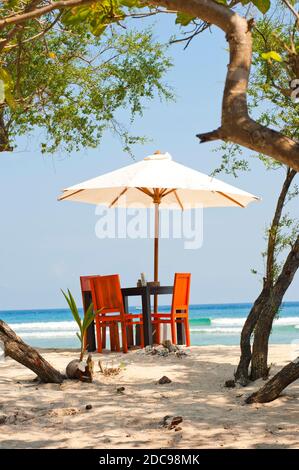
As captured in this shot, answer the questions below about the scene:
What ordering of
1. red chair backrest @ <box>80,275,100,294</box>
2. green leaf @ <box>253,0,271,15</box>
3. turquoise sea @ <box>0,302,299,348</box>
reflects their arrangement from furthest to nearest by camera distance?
turquoise sea @ <box>0,302,299,348</box> < red chair backrest @ <box>80,275,100,294</box> < green leaf @ <box>253,0,271,15</box>

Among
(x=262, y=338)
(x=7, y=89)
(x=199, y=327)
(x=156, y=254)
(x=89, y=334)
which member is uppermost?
(x=7, y=89)

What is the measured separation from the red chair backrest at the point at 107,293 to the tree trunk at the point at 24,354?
2479 millimetres

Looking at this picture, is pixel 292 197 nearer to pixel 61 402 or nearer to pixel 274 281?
pixel 274 281

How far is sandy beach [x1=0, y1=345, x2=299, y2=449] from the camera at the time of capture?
451cm

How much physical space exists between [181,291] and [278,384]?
4.21 meters

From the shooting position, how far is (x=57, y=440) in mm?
4574

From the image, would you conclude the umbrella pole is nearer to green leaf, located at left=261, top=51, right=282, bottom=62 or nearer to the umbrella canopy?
the umbrella canopy

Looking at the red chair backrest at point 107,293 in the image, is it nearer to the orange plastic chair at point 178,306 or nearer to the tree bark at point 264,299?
the orange plastic chair at point 178,306

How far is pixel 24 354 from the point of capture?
601 cm

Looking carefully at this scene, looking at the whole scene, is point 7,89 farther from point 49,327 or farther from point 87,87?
point 49,327

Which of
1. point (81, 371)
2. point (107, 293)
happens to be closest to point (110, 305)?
point (107, 293)

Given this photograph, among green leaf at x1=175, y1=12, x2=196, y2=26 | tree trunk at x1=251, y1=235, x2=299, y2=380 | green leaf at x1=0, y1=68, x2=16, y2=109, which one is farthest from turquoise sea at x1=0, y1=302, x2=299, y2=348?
green leaf at x1=0, y1=68, x2=16, y2=109

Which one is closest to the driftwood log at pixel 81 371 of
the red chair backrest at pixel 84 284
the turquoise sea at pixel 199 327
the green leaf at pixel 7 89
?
the red chair backrest at pixel 84 284

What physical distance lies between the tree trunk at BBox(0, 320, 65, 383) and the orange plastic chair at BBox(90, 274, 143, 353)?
2449mm
